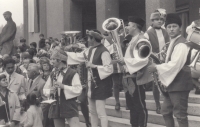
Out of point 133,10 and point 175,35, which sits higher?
point 133,10

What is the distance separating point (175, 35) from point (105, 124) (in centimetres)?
220

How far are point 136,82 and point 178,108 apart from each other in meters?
1.06

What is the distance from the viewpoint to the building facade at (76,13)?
1270 centimetres

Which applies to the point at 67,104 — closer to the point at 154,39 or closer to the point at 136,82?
the point at 136,82

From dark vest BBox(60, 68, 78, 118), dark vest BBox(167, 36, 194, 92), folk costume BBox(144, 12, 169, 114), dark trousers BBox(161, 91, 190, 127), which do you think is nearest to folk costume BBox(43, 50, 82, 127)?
dark vest BBox(60, 68, 78, 118)

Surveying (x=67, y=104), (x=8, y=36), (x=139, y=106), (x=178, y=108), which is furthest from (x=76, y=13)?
(x=178, y=108)

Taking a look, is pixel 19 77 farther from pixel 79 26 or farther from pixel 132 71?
pixel 79 26

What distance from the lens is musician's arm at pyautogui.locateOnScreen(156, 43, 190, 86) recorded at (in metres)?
5.26

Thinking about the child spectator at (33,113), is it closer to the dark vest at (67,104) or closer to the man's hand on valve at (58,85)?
the dark vest at (67,104)

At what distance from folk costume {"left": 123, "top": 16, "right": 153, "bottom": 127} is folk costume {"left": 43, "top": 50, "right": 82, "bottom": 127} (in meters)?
0.83

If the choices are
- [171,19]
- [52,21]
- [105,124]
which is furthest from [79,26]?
[171,19]

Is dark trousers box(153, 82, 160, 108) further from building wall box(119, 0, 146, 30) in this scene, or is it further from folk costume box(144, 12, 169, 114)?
building wall box(119, 0, 146, 30)

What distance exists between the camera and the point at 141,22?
646cm

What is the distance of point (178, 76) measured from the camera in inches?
211
